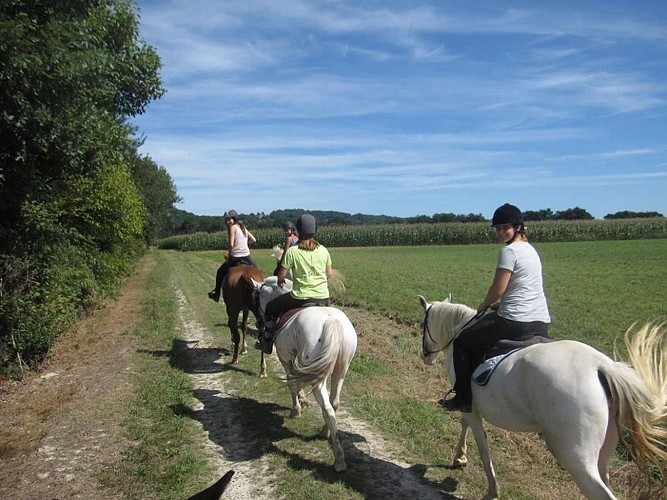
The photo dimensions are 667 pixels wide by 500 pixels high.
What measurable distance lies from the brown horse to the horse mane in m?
4.47

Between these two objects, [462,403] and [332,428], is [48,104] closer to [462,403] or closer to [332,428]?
[332,428]

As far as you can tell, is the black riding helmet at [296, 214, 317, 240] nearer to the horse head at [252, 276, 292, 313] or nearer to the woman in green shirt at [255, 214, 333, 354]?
the woman in green shirt at [255, 214, 333, 354]

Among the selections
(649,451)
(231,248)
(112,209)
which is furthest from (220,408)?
(112,209)

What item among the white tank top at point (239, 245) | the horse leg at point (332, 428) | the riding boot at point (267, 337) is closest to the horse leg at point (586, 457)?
the horse leg at point (332, 428)

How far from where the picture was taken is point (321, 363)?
214 inches

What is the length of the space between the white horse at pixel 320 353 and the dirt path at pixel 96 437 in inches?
23.8

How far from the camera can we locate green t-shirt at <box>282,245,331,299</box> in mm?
6492

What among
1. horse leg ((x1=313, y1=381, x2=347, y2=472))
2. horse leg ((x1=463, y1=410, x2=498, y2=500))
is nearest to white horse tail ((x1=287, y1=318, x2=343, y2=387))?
horse leg ((x1=313, y1=381, x2=347, y2=472))

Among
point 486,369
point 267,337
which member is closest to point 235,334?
point 267,337

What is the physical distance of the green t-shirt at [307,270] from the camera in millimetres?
6492

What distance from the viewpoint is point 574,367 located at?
3.73 m

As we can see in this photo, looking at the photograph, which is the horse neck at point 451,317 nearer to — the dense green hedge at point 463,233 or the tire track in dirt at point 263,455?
the tire track in dirt at point 263,455

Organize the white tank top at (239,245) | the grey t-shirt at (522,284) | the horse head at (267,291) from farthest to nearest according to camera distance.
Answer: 1. the white tank top at (239,245)
2. the horse head at (267,291)
3. the grey t-shirt at (522,284)

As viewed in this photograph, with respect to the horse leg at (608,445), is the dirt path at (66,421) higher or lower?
lower
